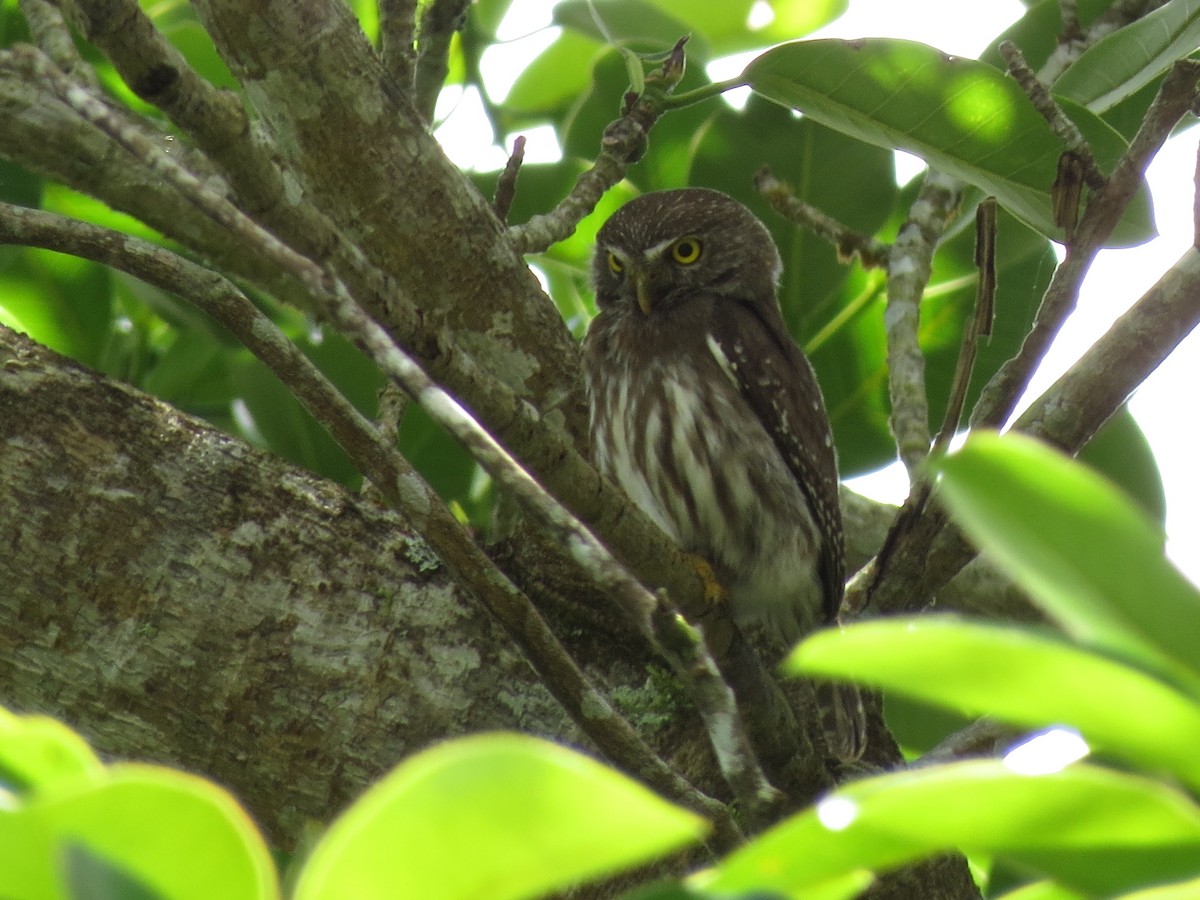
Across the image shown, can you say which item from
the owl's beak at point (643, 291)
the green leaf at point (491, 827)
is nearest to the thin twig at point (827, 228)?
the owl's beak at point (643, 291)

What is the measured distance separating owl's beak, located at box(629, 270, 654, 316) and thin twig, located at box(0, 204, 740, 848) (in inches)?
82.0

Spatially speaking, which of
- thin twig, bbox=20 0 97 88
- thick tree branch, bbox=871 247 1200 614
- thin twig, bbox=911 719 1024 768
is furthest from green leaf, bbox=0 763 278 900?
thick tree branch, bbox=871 247 1200 614

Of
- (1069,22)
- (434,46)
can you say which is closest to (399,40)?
(434,46)

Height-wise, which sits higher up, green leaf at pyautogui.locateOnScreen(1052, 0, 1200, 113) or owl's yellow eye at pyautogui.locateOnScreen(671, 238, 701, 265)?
owl's yellow eye at pyautogui.locateOnScreen(671, 238, 701, 265)

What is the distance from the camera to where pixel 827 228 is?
3.73 meters

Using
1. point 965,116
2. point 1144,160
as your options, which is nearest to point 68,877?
point 1144,160

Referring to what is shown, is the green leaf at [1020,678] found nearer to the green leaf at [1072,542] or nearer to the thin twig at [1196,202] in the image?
the green leaf at [1072,542]

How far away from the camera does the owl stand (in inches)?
158

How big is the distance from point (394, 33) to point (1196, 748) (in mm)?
2702

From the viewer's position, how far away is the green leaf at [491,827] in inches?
26.9

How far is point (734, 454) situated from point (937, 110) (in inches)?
48.9

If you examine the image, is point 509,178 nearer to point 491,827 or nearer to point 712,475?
point 712,475

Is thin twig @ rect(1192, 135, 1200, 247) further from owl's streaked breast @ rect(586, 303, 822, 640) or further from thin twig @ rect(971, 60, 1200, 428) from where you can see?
owl's streaked breast @ rect(586, 303, 822, 640)

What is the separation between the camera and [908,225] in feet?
12.2
